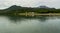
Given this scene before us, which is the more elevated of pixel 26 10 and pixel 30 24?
pixel 26 10

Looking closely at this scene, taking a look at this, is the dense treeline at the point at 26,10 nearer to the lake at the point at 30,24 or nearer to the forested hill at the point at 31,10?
the forested hill at the point at 31,10

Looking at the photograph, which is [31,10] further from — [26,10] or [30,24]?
[30,24]

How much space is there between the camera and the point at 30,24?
1.77 metres

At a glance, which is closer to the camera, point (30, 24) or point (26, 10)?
point (26, 10)

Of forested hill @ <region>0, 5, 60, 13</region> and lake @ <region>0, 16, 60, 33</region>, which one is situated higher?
forested hill @ <region>0, 5, 60, 13</region>

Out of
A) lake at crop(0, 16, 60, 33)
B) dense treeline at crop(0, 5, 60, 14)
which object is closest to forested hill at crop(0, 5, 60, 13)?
dense treeline at crop(0, 5, 60, 14)

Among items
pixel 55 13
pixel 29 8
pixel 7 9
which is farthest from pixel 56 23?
pixel 7 9

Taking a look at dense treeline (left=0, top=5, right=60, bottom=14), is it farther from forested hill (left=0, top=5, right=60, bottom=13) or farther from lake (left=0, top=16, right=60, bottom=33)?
lake (left=0, top=16, right=60, bottom=33)

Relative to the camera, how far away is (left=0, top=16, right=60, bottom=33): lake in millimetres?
1642

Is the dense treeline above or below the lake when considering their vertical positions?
above

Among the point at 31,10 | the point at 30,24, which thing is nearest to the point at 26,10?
the point at 31,10

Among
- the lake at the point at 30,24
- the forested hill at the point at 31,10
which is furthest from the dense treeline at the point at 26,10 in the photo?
the lake at the point at 30,24

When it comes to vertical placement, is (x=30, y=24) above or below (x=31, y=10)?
below

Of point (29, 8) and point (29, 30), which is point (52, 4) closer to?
point (29, 8)
